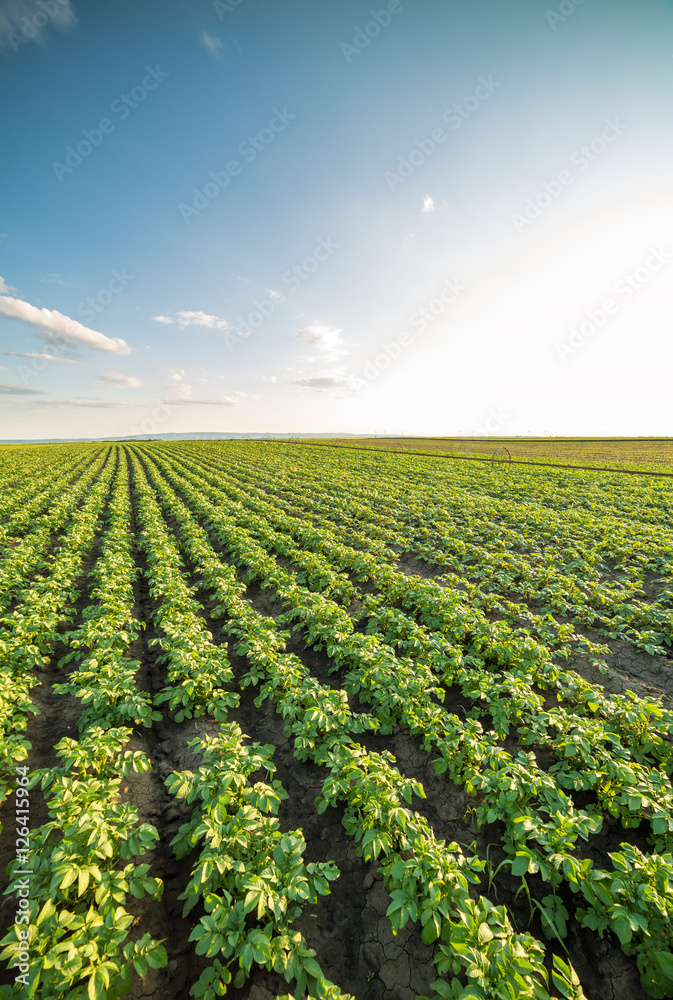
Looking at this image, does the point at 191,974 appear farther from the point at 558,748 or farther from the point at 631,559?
the point at 631,559

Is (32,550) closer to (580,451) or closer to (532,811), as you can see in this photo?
(532,811)

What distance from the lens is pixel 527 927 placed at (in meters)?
3.31

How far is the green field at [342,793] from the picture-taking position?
283cm

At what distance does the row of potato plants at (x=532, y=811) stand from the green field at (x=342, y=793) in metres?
0.03

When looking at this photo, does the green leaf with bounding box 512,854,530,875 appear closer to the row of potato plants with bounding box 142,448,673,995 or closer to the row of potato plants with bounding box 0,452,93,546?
the row of potato plants with bounding box 142,448,673,995

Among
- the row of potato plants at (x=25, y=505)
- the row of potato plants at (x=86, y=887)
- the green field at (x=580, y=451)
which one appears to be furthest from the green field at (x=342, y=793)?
the green field at (x=580, y=451)

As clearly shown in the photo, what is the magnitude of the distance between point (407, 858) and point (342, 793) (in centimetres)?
87

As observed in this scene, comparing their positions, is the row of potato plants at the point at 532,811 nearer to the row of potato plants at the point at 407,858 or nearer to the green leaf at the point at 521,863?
the green leaf at the point at 521,863

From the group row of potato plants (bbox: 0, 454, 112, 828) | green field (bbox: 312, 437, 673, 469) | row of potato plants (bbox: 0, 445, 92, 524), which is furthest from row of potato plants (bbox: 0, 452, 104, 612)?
green field (bbox: 312, 437, 673, 469)

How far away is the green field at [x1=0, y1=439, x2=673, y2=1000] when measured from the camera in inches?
111

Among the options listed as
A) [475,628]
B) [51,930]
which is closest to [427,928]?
[51,930]

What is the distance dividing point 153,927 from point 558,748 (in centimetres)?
458

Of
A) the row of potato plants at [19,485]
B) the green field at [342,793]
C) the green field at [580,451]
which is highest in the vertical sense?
the green field at [580,451]

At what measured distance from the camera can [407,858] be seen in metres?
3.75
